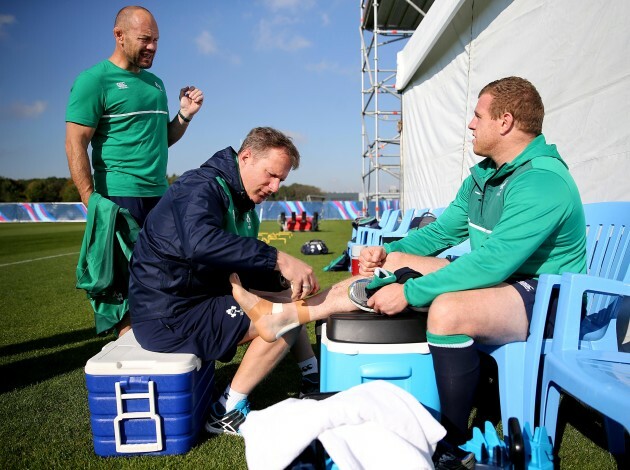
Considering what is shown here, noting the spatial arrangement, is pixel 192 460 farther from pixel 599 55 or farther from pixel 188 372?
pixel 599 55

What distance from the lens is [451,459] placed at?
1.32m

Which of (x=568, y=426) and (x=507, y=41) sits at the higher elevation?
(x=507, y=41)

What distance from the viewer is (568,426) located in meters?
2.07

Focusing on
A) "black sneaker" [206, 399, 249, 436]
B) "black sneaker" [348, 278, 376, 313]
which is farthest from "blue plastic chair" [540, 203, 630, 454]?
"black sneaker" [206, 399, 249, 436]

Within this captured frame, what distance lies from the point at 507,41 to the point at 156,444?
5.29 metres

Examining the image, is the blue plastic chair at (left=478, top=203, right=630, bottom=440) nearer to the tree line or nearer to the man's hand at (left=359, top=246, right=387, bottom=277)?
the man's hand at (left=359, top=246, right=387, bottom=277)

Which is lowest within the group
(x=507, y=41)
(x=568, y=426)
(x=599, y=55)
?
(x=568, y=426)

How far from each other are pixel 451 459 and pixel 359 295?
0.75 m

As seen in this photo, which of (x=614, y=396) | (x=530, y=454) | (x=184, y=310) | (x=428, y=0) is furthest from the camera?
(x=428, y=0)

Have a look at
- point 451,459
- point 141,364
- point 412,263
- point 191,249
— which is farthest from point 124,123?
point 451,459

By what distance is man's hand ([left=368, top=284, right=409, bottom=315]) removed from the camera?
1.76 m

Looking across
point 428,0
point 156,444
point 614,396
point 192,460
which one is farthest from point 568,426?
point 428,0

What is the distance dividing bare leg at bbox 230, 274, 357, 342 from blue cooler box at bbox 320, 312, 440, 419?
0.66ft

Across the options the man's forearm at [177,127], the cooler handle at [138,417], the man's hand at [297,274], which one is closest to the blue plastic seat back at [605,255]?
the man's hand at [297,274]
